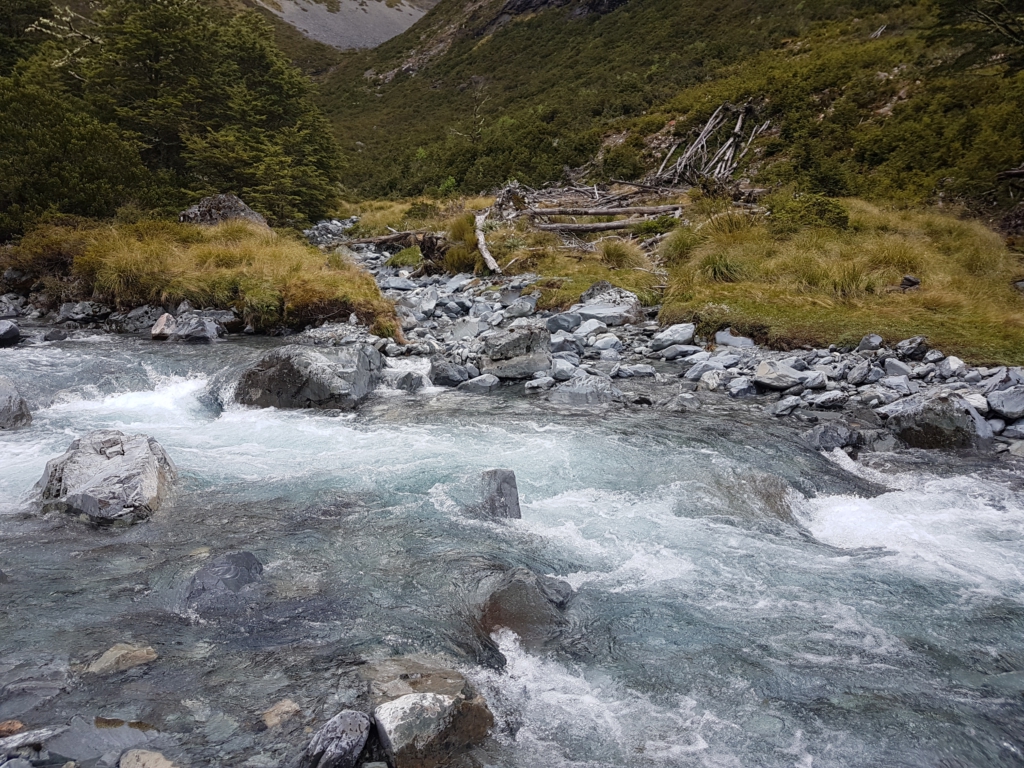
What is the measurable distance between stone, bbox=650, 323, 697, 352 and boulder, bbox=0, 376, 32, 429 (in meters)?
8.42

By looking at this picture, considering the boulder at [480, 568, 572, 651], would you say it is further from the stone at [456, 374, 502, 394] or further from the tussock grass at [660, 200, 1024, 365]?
the tussock grass at [660, 200, 1024, 365]

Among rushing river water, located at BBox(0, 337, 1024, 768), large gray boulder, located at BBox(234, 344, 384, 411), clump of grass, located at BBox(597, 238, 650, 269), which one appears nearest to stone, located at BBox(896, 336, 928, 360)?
rushing river water, located at BBox(0, 337, 1024, 768)

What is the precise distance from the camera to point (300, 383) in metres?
7.68

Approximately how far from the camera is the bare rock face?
249cm

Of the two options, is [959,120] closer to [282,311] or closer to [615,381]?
[615,381]

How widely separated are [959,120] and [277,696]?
20.5 metres

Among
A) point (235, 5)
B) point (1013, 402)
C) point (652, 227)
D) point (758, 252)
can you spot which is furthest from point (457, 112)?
point (235, 5)

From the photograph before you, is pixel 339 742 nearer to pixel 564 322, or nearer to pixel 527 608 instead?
pixel 527 608

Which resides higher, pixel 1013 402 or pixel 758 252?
pixel 758 252

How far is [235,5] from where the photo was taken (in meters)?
69.6

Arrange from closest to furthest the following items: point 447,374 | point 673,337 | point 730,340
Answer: point 447,374
point 730,340
point 673,337

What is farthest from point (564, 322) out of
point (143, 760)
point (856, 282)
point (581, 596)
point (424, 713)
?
point (143, 760)

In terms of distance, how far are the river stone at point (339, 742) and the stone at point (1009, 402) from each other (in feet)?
22.9

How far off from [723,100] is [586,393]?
19.6 metres
